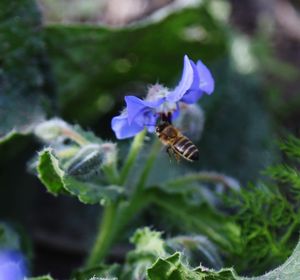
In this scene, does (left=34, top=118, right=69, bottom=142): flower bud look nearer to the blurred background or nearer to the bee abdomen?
the blurred background

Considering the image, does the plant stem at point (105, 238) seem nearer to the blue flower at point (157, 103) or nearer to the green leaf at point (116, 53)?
the blue flower at point (157, 103)

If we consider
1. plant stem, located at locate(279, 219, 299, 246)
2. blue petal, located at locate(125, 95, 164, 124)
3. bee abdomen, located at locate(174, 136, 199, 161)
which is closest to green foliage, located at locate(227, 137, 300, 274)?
plant stem, located at locate(279, 219, 299, 246)

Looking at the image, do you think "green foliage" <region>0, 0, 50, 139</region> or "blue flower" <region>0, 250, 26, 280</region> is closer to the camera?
"blue flower" <region>0, 250, 26, 280</region>

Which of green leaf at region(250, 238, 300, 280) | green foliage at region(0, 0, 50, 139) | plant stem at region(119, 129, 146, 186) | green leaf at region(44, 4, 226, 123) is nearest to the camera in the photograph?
green leaf at region(250, 238, 300, 280)

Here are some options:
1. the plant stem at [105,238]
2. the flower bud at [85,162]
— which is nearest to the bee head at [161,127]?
the flower bud at [85,162]

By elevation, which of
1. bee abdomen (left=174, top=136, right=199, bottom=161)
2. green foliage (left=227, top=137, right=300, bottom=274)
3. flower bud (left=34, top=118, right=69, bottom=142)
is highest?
flower bud (left=34, top=118, right=69, bottom=142)

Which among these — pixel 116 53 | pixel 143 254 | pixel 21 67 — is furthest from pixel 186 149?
pixel 116 53
